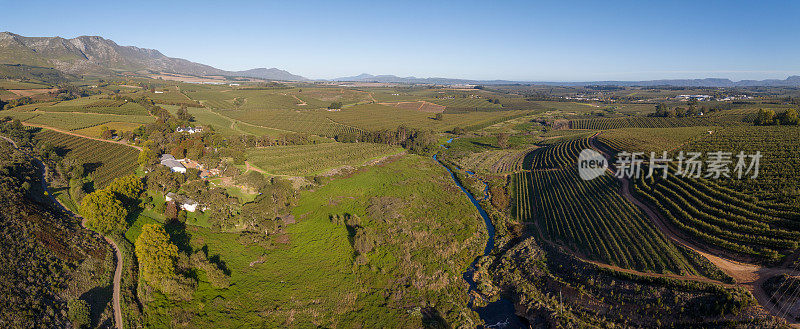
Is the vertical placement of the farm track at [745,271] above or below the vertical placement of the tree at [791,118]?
below

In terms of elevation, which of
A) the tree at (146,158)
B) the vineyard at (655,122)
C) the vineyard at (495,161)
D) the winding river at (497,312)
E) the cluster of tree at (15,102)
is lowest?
the winding river at (497,312)

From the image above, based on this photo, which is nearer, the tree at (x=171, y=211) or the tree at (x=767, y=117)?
the tree at (x=171, y=211)

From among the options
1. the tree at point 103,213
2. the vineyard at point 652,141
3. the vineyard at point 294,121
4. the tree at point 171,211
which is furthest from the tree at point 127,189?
the vineyard at point 652,141

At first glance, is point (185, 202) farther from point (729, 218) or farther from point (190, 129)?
point (729, 218)

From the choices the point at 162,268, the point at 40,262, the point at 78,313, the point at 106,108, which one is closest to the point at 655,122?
the point at 162,268

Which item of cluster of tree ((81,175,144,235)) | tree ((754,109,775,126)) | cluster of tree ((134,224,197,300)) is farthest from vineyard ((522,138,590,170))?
cluster of tree ((81,175,144,235))

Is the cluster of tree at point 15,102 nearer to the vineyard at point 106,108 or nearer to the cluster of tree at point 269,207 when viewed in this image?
the vineyard at point 106,108
